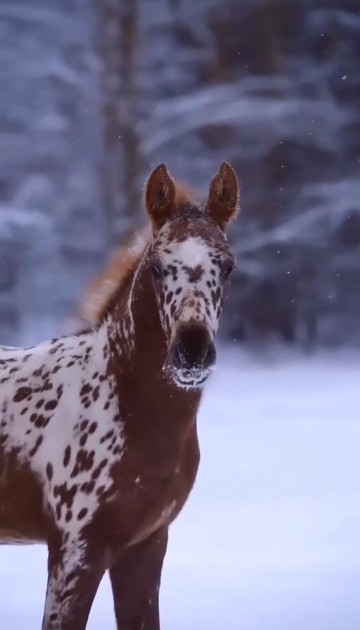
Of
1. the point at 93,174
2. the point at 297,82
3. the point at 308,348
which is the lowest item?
the point at 308,348

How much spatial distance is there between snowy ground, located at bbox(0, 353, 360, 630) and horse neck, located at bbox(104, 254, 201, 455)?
104cm

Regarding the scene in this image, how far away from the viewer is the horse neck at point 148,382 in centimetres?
163

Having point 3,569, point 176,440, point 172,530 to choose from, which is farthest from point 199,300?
point 172,530

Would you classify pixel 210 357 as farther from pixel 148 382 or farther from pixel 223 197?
pixel 223 197

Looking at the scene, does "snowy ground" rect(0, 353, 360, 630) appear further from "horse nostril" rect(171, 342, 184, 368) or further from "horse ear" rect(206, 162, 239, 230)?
"horse nostril" rect(171, 342, 184, 368)

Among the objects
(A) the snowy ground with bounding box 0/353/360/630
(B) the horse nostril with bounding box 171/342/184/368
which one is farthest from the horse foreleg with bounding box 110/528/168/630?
(A) the snowy ground with bounding box 0/353/360/630

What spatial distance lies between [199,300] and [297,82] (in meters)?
3.49

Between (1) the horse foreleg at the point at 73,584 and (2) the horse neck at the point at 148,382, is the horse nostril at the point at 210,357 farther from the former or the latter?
(1) the horse foreleg at the point at 73,584

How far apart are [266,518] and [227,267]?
2061 mm

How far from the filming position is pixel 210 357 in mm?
1417

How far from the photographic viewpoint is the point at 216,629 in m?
2.44

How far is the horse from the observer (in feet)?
5.11

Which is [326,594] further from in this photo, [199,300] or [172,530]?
Answer: [199,300]

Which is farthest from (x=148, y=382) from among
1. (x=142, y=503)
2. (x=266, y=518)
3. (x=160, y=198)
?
(x=266, y=518)
